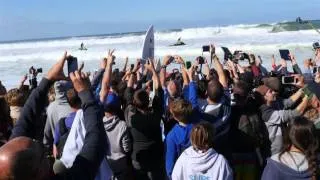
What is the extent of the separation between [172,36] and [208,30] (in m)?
4.97

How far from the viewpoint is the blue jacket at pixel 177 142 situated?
4410 millimetres

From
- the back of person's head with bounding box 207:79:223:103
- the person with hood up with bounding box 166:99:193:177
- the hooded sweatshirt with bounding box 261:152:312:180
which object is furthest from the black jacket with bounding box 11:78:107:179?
the back of person's head with bounding box 207:79:223:103

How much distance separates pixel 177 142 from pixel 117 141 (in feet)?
2.74

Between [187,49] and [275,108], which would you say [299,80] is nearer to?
[275,108]

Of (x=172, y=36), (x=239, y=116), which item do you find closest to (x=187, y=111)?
(x=239, y=116)

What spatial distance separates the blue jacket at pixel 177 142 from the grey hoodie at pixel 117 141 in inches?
28.4

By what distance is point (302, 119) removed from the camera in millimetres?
3254

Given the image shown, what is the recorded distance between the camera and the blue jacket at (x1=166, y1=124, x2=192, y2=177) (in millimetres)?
4410

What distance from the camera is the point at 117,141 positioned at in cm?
505

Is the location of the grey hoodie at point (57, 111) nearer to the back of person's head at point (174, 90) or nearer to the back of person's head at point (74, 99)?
the back of person's head at point (74, 99)

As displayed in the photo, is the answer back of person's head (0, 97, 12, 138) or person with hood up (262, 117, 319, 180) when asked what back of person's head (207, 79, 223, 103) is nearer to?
person with hood up (262, 117, 319, 180)

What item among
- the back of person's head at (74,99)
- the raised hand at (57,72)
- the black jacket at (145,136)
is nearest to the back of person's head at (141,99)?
the black jacket at (145,136)

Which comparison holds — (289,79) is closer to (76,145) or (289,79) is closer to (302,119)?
(302,119)

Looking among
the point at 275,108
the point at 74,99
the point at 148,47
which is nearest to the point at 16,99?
the point at 74,99
